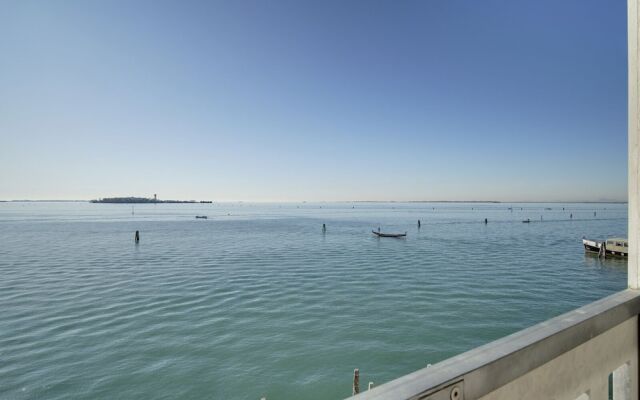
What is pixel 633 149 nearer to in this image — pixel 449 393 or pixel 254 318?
pixel 449 393

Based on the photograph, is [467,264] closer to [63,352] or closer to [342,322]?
[342,322]

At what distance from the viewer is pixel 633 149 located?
84.1 inches

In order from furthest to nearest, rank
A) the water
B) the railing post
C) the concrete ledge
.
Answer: the water < the railing post < the concrete ledge

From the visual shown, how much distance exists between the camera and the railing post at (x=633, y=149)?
208cm

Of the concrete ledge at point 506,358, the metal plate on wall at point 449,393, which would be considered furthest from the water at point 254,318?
the metal plate on wall at point 449,393

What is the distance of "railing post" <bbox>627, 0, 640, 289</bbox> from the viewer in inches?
81.8

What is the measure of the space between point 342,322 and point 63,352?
437 inches

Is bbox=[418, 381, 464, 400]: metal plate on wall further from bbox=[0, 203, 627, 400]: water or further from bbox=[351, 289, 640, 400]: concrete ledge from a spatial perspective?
bbox=[0, 203, 627, 400]: water

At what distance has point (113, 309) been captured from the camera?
17375 millimetres

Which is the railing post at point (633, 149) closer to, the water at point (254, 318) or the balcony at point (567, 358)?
the balcony at point (567, 358)

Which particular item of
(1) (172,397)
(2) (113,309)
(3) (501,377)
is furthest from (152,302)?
(3) (501,377)

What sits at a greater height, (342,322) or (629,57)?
Answer: (629,57)

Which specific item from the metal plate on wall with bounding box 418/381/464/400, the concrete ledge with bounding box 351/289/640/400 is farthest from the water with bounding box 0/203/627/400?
the metal plate on wall with bounding box 418/381/464/400

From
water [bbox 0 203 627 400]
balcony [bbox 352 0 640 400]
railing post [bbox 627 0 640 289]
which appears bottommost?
water [bbox 0 203 627 400]
